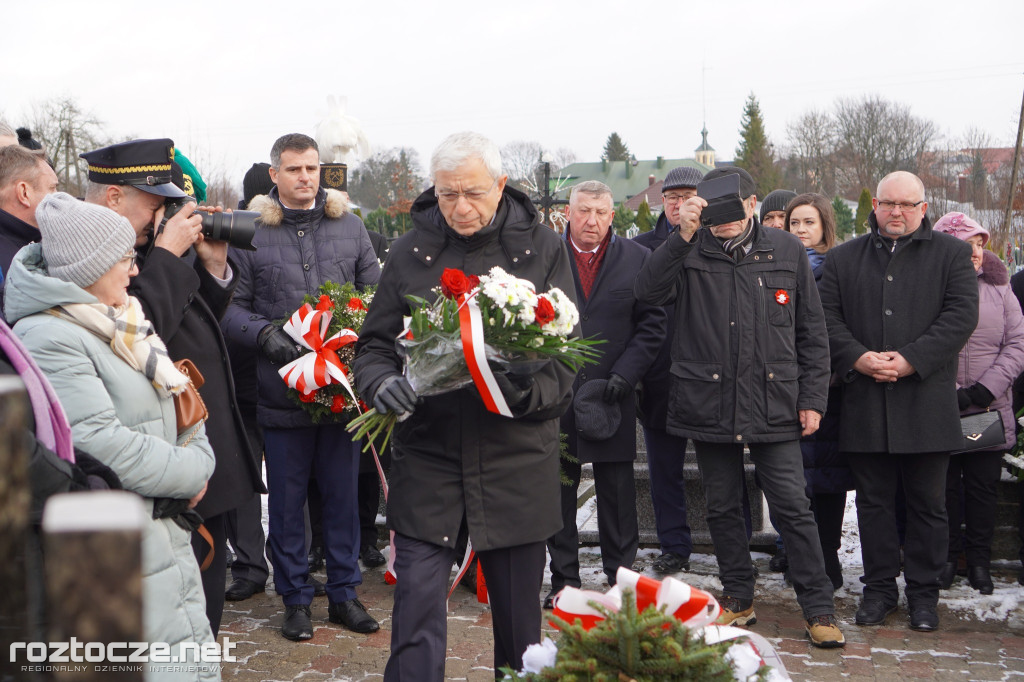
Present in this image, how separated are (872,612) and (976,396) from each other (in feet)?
4.66

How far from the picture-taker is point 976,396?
5625 millimetres

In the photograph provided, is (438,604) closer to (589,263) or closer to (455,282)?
(455,282)

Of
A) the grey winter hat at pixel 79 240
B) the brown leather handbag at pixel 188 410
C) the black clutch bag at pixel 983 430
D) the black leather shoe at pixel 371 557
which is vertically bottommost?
the black leather shoe at pixel 371 557

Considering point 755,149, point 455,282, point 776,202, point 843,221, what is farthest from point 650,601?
point 755,149

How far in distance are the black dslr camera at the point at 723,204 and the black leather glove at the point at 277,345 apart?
2218 millimetres

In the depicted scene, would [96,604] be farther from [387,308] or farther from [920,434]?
[920,434]

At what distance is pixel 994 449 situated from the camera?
18.8ft

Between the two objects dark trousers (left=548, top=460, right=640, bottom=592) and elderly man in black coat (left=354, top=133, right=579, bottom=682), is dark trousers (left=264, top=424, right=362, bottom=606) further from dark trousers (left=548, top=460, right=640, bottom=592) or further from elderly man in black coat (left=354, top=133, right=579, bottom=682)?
elderly man in black coat (left=354, top=133, right=579, bottom=682)

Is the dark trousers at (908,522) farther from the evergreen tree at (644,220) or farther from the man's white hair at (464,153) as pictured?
the evergreen tree at (644,220)

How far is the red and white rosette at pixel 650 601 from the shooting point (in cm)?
242

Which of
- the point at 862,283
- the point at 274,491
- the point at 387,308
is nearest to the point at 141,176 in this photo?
the point at 387,308

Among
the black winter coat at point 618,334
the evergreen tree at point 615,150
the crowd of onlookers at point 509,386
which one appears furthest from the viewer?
the evergreen tree at point 615,150

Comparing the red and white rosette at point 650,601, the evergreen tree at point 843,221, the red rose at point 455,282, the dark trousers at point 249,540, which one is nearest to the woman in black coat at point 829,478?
the red rose at point 455,282

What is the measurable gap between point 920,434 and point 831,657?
4.22ft
